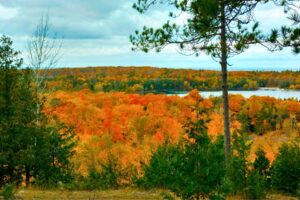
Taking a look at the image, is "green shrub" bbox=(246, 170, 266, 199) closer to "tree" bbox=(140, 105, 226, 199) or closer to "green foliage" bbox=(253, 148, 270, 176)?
"green foliage" bbox=(253, 148, 270, 176)

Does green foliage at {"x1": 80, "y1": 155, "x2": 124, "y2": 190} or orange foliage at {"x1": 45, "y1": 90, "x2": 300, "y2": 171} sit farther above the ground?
green foliage at {"x1": 80, "y1": 155, "x2": 124, "y2": 190}

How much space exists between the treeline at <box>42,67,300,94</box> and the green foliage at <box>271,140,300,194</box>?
107 m

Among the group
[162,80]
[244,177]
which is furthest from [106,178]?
[162,80]

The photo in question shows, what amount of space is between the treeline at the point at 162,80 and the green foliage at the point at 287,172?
107m

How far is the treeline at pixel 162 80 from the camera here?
423 ft

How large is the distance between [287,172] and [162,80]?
133915 millimetres

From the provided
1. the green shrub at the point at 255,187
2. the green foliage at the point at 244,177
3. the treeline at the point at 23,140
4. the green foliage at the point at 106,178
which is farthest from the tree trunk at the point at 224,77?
the treeline at the point at 23,140

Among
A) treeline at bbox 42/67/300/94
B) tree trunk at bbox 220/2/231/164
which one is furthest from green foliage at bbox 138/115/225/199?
treeline at bbox 42/67/300/94

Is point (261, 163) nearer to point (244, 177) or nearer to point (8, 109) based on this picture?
point (244, 177)

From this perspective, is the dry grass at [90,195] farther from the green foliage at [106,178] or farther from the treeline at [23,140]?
the treeline at [23,140]

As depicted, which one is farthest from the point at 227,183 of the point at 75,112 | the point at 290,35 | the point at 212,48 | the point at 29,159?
the point at 75,112

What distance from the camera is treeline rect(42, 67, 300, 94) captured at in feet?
423

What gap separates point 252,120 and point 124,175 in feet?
238

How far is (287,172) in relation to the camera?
12.5 m
